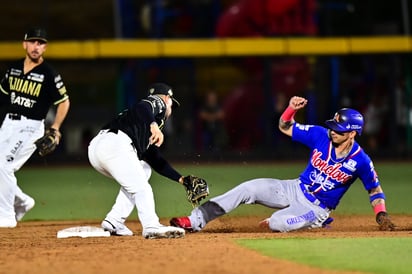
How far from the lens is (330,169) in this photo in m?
8.68

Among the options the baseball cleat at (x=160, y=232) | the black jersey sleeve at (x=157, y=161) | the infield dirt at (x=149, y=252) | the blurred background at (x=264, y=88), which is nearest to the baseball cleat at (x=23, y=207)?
the infield dirt at (x=149, y=252)

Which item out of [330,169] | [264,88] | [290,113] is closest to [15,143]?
[290,113]

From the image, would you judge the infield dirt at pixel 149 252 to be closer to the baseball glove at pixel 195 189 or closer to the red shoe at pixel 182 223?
the red shoe at pixel 182 223

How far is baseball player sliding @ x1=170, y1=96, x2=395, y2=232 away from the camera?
864 cm

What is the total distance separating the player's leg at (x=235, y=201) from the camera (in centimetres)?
874

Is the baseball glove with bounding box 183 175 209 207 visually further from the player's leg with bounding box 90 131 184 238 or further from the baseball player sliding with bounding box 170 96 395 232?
the player's leg with bounding box 90 131 184 238

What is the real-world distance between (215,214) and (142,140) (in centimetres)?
101

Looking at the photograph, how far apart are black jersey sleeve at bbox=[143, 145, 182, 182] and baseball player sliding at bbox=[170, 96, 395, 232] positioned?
402mm

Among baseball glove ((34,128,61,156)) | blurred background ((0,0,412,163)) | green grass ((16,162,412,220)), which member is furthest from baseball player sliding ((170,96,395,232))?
blurred background ((0,0,412,163))

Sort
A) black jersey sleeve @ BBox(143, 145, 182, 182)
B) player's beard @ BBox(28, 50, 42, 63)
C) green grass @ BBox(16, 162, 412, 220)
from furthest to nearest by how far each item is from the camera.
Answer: green grass @ BBox(16, 162, 412, 220)
player's beard @ BBox(28, 50, 42, 63)
black jersey sleeve @ BBox(143, 145, 182, 182)

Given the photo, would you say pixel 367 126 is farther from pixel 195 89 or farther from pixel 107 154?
pixel 107 154

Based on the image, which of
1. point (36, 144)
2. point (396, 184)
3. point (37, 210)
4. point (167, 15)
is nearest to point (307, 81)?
point (167, 15)

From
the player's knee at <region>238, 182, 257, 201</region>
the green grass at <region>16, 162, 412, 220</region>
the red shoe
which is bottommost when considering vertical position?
the green grass at <region>16, 162, 412, 220</region>

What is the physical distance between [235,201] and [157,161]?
2.56 ft
